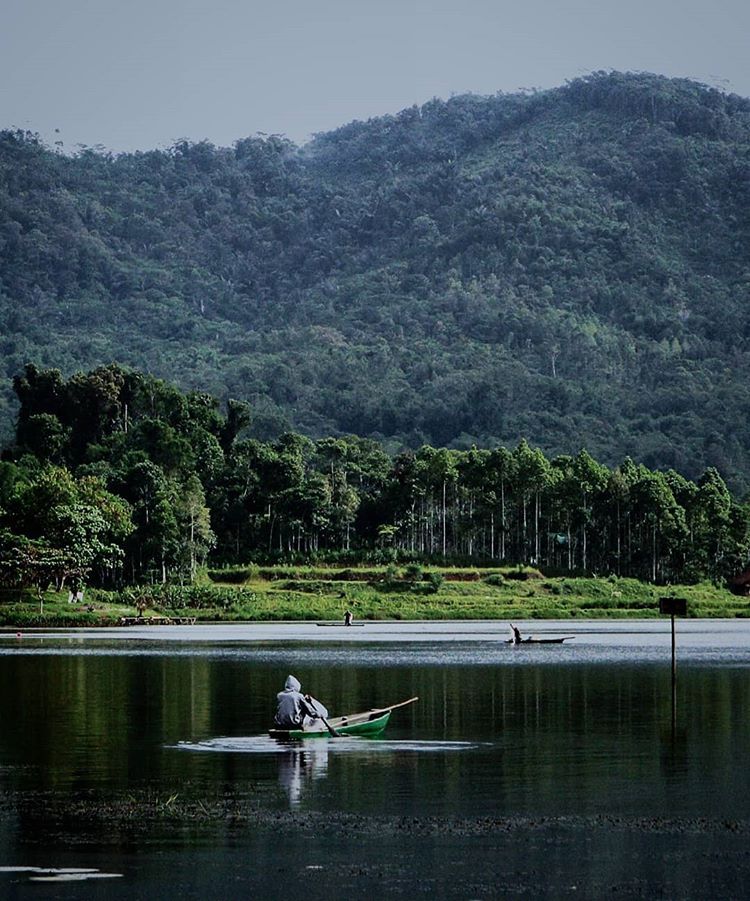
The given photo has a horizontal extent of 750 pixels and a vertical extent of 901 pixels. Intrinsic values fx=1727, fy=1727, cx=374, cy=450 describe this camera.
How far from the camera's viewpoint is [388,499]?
5625 inches

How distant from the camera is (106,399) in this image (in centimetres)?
15300

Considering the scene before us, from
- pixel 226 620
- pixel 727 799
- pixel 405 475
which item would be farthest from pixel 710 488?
pixel 727 799

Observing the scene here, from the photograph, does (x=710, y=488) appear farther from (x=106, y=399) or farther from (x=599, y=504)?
(x=106, y=399)

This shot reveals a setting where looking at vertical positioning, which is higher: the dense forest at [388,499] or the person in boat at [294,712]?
the dense forest at [388,499]

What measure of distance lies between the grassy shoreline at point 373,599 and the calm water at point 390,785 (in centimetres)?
4345

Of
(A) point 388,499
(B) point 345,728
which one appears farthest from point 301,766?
(A) point 388,499

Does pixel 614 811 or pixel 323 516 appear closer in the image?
pixel 614 811

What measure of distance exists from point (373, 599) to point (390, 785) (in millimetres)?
85806

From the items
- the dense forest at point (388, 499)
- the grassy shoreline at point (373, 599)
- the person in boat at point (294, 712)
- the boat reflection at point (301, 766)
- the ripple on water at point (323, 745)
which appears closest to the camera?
the boat reflection at point (301, 766)

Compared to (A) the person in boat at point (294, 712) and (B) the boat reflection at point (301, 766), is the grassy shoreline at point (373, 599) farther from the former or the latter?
(B) the boat reflection at point (301, 766)

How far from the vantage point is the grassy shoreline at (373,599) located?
97.4m

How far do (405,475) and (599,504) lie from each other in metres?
16.3

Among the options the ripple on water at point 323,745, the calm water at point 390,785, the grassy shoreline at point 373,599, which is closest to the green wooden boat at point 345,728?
the ripple on water at point 323,745

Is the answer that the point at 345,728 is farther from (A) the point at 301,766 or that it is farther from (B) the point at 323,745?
(A) the point at 301,766
